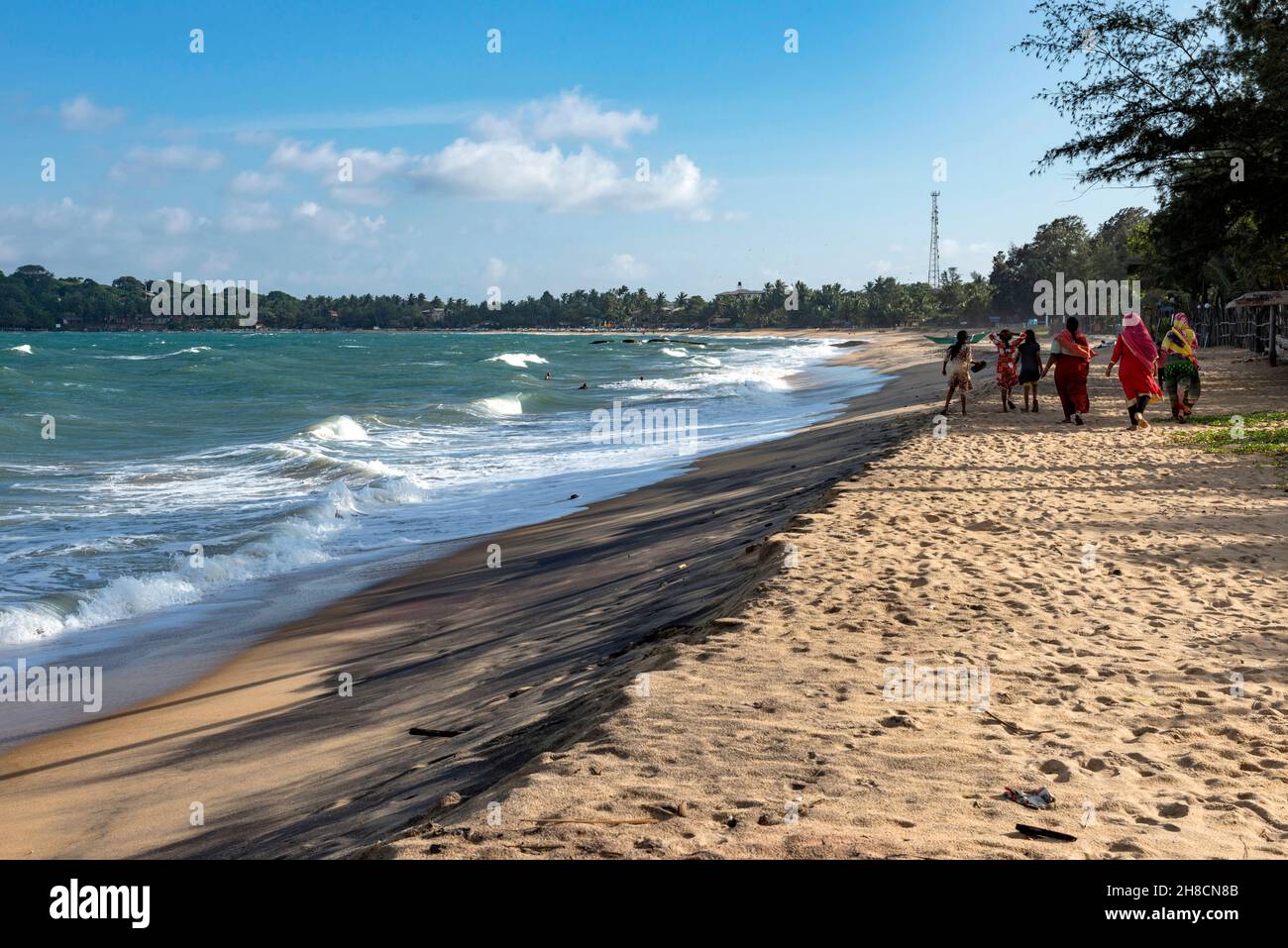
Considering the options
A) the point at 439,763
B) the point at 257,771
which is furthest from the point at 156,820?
the point at 439,763

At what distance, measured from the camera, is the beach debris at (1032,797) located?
11.4 ft

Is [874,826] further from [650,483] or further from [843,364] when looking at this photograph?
[843,364]

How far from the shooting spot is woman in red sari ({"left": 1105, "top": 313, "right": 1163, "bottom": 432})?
14.8 metres

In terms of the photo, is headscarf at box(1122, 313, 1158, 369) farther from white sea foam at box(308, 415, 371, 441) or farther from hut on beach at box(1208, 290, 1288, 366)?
white sea foam at box(308, 415, 371, 441)

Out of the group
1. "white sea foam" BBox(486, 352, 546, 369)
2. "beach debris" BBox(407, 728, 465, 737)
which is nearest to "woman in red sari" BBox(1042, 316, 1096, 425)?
"beach debris" BBox(407, 728, 465, 737)

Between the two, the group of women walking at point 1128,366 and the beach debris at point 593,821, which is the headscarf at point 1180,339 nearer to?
the group of women walking at point 1128,366

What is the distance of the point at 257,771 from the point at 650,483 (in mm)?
9951

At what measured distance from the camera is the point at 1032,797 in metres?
3.53

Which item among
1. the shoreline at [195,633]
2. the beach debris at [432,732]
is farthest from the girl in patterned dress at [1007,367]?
the beach debris at [432,732]

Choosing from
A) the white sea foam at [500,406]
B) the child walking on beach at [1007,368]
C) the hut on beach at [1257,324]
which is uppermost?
the hut on beach at [1257,324]

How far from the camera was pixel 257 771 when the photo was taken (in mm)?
5258

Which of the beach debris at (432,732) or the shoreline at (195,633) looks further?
the shoreline at (195,633)

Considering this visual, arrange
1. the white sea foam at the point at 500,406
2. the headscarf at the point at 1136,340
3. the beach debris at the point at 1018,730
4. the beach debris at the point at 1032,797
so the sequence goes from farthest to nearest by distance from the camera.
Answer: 1. the white sea foam at the point at 500,406
2. the headscarf at the point at 1136,340
3. the beach debris at the point at 1018,730
4. the beach debris at the point at 1032,797

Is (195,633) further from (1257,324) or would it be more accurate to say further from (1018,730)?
(1257,324)
